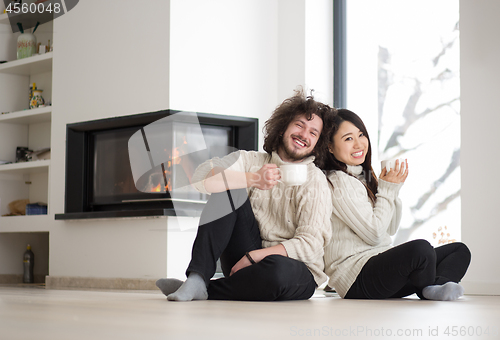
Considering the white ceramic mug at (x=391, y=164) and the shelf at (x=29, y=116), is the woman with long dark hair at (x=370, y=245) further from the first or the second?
the shelf at (x=29, y=116)

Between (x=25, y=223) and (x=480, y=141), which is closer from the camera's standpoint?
(x=480, y=141)

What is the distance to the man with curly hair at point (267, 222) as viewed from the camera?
1718mm

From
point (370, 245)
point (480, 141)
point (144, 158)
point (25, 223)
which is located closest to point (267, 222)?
point (370, 245)

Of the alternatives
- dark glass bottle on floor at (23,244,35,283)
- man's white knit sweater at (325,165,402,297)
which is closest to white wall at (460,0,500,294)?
man's white knit sweater at (325,165,402,297)

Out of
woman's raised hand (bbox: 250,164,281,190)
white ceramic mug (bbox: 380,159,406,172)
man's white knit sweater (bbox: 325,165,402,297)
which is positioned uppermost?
white ceramic mug (bbox: 380,159,406,172)

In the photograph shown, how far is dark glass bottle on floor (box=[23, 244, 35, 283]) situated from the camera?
4389 mm

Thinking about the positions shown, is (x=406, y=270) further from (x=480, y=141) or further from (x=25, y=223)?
Result: (x=25, y=223)

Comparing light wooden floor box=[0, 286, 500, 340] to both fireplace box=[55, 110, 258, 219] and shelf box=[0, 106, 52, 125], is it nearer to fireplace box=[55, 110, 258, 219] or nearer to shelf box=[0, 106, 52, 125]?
fireplace box=[55, 110, 258, 219]

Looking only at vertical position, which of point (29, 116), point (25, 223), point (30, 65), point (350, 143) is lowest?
point (25, 223)

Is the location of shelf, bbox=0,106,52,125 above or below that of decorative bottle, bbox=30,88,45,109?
below

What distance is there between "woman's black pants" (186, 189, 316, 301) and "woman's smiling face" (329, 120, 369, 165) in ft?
1.45

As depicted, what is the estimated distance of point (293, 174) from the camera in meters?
1.66

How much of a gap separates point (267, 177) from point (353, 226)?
406 millimetres

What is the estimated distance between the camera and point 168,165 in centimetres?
344
